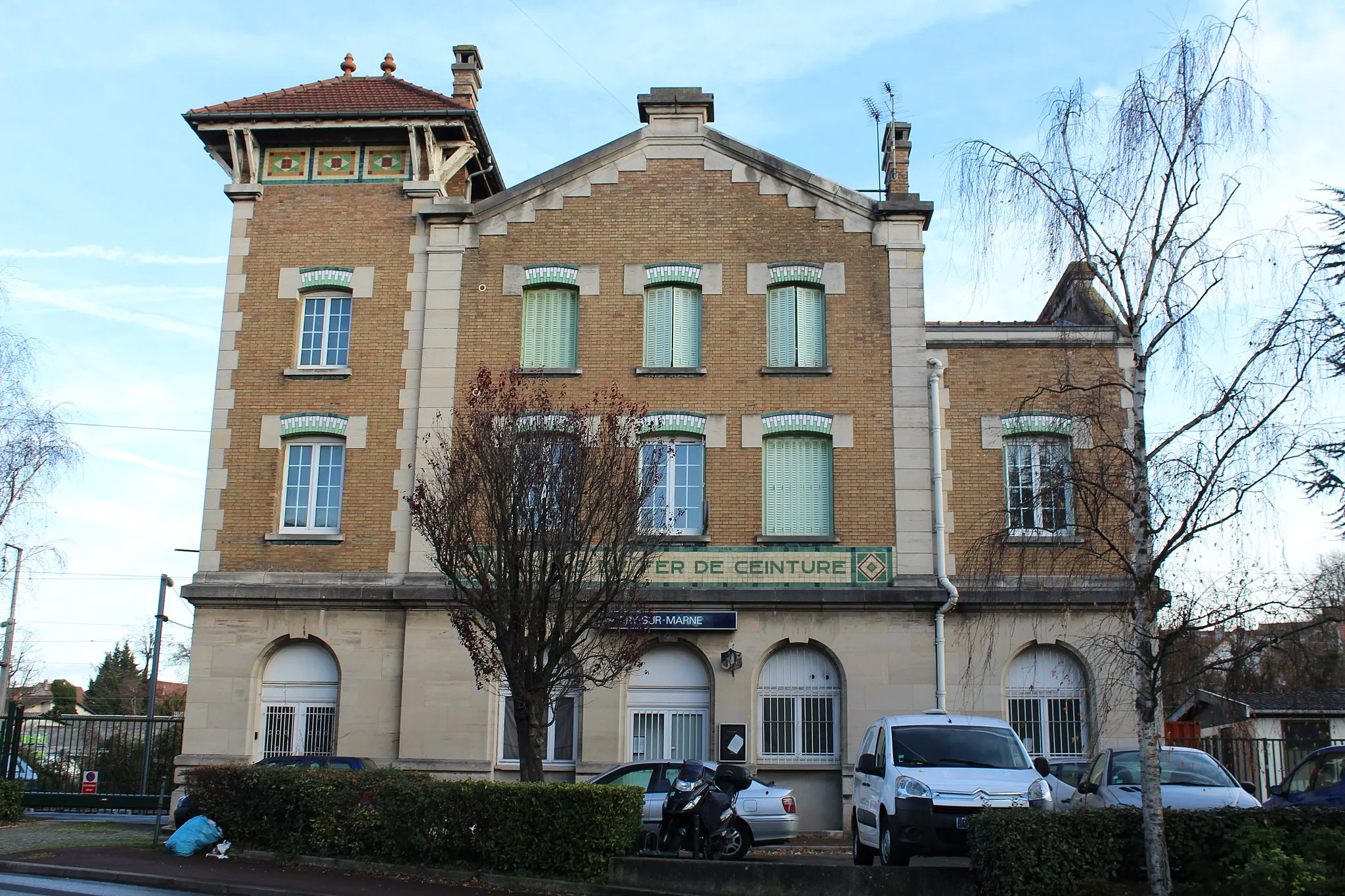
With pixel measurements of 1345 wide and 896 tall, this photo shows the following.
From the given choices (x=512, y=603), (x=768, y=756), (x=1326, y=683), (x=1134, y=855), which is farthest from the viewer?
(x=1326, y=683)

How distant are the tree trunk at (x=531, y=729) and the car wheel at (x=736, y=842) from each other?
8.21 feet

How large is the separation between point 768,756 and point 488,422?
8.48 meters

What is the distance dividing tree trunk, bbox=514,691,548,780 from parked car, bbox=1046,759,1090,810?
7441mm

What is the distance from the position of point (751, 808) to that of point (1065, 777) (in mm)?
5917

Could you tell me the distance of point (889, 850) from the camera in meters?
13.6

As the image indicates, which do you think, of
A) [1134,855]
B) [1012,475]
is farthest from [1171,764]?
[1012,475]

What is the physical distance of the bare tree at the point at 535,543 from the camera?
15898mm

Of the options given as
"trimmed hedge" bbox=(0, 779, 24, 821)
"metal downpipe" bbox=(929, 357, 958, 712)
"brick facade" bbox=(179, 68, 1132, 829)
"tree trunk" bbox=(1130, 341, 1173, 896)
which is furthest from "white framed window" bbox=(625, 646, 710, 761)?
"trimmed hedge" bbox=(0, 779, 24, 821)

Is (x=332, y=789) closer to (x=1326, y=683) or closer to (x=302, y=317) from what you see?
(x=302, y=317)

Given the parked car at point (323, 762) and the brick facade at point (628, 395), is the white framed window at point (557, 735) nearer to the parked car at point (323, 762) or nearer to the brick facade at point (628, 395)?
the brick facade at point (628, 395)

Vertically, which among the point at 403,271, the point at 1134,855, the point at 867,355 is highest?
the point at 403,271

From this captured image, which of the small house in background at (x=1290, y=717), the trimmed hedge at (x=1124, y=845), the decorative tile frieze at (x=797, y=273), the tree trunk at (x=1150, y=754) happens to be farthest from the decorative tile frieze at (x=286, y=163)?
the small house in background at (x=1290, y=717)

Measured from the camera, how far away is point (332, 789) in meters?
16.2

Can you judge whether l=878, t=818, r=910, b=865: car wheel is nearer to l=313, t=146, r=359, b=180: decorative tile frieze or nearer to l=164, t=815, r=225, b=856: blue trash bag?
l=164, t=815, r=225, b=856: blue trash bag
